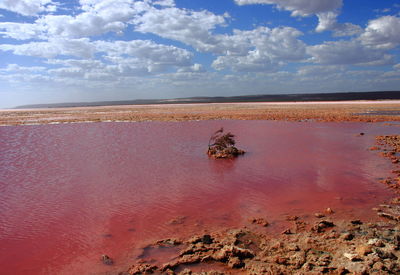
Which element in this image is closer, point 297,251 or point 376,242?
point 376,242

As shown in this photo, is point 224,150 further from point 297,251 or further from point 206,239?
point 297,251

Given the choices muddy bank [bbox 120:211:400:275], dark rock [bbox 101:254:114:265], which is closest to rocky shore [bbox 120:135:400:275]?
muddy bank [bbox 120:211:400:275]

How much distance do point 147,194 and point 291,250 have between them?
17.2 ft

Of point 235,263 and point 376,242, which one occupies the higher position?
point 376,242

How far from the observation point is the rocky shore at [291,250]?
4.77 metres

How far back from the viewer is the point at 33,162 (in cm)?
1433

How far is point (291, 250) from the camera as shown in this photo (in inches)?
213

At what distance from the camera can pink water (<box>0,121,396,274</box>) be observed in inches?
247

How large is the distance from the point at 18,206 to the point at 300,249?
8205 mm

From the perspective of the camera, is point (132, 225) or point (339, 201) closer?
point (132, 225)

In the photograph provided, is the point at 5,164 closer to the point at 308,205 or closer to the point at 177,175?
the point at 177,175

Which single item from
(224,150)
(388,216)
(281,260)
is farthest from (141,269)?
(224,150)

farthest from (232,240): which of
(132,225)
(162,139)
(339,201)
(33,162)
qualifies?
(162,139)

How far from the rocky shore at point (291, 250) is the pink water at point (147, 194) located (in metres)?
0.52
